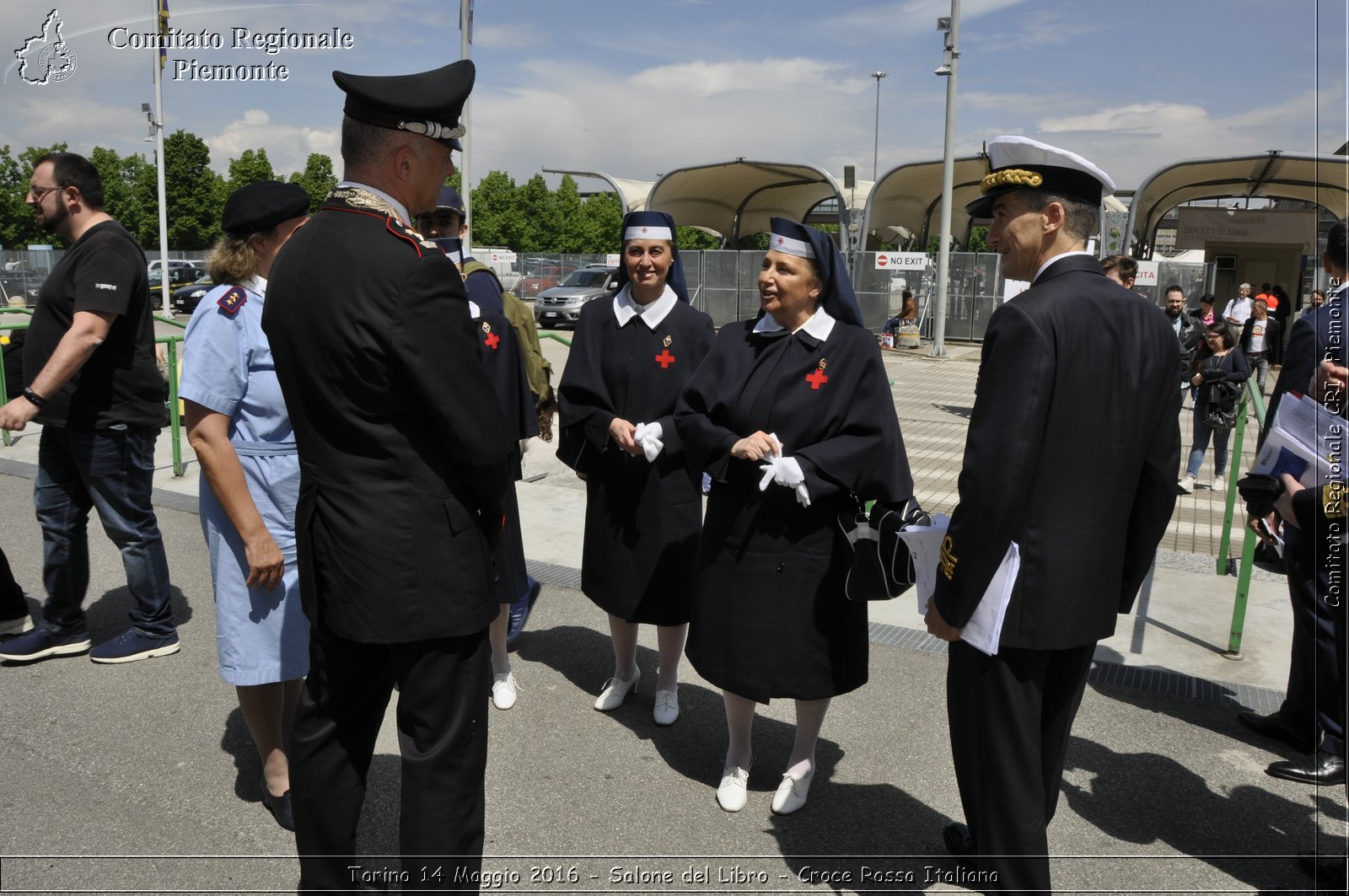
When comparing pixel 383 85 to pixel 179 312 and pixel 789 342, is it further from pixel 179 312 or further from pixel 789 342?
pixel 179 312

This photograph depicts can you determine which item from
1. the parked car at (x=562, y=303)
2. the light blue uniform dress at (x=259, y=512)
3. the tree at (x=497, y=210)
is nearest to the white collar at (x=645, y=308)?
the light blue uniform dress at (x=259, y=512)

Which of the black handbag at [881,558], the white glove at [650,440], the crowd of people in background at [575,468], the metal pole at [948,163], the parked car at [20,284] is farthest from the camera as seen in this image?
the parked car at [20,284]

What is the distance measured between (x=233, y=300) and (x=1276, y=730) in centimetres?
409

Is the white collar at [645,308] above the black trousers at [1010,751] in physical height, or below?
above

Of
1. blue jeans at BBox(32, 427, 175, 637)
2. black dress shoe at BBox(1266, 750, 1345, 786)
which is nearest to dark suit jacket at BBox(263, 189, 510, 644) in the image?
blue jeans at BBox(32, 427, 175, 637)

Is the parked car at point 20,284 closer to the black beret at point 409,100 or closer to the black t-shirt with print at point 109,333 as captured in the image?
the black t-shirt with print at point 109,333

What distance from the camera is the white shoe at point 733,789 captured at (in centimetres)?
336

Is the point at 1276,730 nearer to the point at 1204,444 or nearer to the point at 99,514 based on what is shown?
the point at 99,514

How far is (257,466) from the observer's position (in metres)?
3.08

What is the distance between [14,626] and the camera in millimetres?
4562

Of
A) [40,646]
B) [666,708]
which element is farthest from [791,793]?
[40,646]

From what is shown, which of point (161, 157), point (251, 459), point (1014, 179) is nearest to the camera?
point (1014, 179)

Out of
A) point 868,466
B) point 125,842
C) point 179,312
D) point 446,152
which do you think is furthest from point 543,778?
point 179,312

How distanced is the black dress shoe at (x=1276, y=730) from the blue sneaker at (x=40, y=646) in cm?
506
